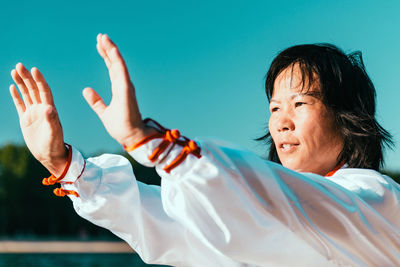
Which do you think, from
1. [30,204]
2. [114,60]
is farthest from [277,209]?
[30,204]

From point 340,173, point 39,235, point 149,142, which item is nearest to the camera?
point 149,142

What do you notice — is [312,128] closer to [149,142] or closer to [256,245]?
[256,245]

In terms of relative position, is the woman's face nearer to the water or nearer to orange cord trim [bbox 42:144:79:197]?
orange cord trim [bbox 42:144:79:197]

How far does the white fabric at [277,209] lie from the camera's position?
4.78 feet

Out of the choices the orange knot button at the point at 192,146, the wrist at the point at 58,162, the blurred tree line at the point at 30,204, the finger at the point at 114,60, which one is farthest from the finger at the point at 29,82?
the blurred tree line at the point at 30,204

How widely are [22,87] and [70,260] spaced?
3343cm

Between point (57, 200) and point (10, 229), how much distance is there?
5.22 meters

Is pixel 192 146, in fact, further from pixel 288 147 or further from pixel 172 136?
pixel 288 147

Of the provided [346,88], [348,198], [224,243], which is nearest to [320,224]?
[348,198]

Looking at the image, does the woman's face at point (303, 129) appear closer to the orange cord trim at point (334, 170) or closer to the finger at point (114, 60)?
the orange cord trim at point (334, 170)

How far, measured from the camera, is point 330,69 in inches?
87.2

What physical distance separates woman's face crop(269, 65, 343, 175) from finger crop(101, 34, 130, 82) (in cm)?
84

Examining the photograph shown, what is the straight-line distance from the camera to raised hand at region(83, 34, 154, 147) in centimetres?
144

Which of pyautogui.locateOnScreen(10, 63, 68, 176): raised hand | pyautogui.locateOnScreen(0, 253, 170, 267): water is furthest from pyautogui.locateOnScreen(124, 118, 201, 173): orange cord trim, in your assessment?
pyautogui.locateOnScreen(0, 253, 170, 267): water
